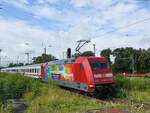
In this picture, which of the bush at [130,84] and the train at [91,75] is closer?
the train at [91,75]

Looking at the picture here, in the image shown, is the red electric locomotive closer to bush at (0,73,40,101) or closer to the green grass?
the green grass

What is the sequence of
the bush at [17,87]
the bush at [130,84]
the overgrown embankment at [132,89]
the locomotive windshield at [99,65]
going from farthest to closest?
1. the bush at [130,84]
2. the bush at [17,87]
3. the locomotive windshield at [99,65]
4. the overgrown embankment at [132,89]

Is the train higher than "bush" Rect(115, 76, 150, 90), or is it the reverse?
the train

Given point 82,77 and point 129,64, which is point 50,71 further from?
point 129,64

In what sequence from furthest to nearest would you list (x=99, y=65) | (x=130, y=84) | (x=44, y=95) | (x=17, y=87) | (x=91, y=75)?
(x=130, y=84) < (x=17, y=87) < (x=99, y=65) < (x=91, y=75) < (x=44, y=95)

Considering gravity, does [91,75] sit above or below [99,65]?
below

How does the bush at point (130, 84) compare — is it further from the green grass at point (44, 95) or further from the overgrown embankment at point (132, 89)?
the green grass at point (44, 95)

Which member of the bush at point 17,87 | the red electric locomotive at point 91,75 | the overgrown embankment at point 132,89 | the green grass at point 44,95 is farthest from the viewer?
the bush at point 17,87

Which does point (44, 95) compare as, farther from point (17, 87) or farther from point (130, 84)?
point (130, 84)

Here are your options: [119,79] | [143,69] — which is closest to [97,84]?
[119,79]

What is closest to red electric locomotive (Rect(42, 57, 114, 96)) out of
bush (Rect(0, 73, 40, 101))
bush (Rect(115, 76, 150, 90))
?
bush (Rect(115, 76, 150, 90))

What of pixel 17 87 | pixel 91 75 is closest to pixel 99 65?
pixel 91 75

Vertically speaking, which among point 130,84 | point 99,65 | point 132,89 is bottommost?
point 132,89

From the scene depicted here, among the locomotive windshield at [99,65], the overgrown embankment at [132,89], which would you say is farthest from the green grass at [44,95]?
the overgrown embankment at [132,89]
